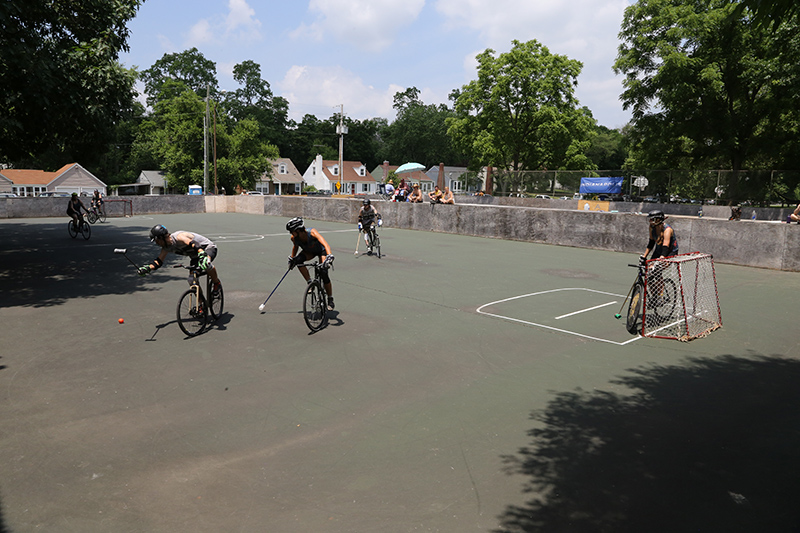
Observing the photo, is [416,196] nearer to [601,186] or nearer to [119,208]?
[601,186]

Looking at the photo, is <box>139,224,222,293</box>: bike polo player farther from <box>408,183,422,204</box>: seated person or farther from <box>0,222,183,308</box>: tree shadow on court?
<box>408,183,422,204</box>: seated person

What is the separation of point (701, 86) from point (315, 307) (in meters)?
38.3

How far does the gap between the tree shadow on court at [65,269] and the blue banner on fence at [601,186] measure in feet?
96.2

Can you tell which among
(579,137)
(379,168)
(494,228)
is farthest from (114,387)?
(379,168)

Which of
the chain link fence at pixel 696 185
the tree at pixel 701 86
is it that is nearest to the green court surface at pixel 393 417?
the chain link fence at pixel 696 185

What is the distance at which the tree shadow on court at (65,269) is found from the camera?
11.6 metres

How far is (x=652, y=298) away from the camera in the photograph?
9289mm

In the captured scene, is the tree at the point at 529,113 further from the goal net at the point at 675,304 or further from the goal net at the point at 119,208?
the goal net at the point at 675,304

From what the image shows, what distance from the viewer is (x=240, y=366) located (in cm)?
732

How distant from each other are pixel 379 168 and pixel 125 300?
11404 cm

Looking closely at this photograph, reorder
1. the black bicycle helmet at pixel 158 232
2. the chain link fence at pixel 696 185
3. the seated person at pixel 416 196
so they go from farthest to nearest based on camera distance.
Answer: the chain link fence at pixel 696 185 < the seated person at pixel 416 196 < the black bicycle helmet at pixel 158 232

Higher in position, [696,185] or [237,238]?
[696,185]

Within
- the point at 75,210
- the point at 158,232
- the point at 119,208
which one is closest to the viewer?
the point at 158,232

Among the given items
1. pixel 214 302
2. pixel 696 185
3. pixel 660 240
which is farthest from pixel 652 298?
pixel 696 185
